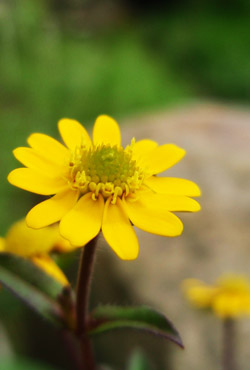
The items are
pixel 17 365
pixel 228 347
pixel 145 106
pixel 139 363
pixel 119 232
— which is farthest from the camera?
pixel 145 106

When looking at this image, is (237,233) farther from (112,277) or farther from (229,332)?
(229,332)

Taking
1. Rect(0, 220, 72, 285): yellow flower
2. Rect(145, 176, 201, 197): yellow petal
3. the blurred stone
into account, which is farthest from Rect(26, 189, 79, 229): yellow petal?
the blurred stone

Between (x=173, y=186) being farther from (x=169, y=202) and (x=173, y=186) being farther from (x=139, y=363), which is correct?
(x=139, y=363)

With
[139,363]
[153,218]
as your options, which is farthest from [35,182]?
[139,363]

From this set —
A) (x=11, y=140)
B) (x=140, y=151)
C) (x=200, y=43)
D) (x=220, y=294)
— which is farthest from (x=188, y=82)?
(x=140, y=151)

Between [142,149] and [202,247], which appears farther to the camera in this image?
[202,247]

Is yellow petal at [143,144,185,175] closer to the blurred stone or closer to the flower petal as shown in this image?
the flower petal

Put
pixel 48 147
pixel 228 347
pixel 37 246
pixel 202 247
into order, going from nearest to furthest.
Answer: pixel 48 147
pixel 37 246
pixel 228 347
pixel 202 247

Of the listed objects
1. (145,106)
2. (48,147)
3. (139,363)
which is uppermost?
(145,106)
